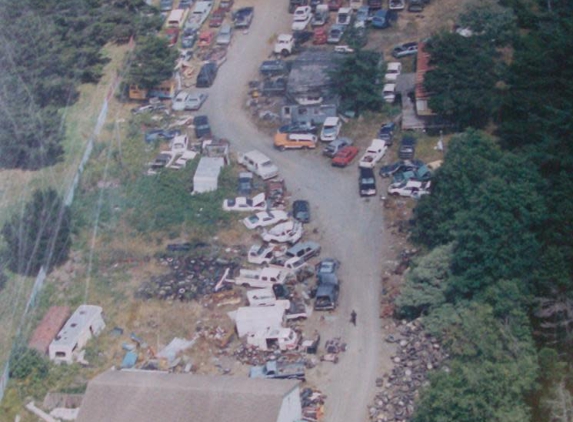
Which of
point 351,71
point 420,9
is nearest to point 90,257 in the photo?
point 351,71

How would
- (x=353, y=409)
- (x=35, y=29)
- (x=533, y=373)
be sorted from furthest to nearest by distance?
1. (x=35, y=29)
2. (x=353, y=409)
3. (x=533, y=373)

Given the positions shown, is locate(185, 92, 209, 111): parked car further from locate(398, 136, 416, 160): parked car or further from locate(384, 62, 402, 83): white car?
locate(398, 136, 416, 160): parked car

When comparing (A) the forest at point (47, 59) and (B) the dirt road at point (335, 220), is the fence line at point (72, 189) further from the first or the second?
(B) the dirt road at point (335, 220)

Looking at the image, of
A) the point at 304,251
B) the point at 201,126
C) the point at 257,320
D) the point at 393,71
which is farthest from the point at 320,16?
the point at 257,320

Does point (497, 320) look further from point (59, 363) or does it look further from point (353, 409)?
point (59, 363)

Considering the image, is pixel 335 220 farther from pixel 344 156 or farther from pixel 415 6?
pixel 415 6

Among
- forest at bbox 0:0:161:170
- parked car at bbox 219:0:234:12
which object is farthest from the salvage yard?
parked car at bbox 219:0:234:12
